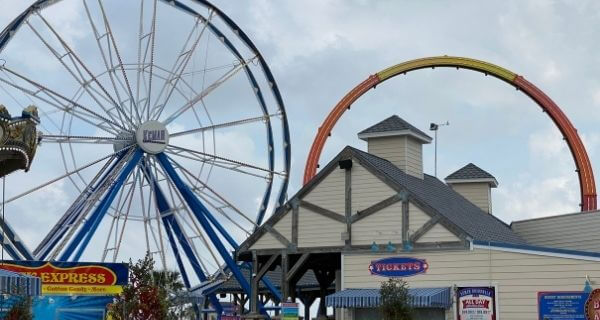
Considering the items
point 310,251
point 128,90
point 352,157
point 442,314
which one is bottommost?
point 442,314

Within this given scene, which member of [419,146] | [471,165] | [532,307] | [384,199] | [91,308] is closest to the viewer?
[532,307]

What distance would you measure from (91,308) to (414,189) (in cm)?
1083

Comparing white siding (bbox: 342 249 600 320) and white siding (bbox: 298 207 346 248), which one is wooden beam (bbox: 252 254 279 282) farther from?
white siding (bbox: 342 249 600 320)

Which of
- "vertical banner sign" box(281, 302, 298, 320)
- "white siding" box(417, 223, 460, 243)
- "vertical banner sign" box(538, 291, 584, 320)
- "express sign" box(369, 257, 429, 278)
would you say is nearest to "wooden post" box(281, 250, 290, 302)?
"vertical banner sign" box(281, 302, 298, 320)

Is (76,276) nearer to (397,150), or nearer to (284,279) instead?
(284,279)

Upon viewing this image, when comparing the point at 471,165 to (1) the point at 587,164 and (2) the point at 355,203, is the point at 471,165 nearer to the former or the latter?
(1) the point at 587,164

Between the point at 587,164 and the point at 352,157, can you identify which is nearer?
the point at 352,157

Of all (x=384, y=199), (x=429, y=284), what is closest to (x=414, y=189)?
(x=384, y=199)

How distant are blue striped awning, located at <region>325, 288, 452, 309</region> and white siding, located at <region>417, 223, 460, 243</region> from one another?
142cm

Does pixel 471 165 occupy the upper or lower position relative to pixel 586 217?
upper

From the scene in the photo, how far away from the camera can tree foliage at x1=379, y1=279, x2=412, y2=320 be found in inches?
1072

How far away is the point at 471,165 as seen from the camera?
43438 mm

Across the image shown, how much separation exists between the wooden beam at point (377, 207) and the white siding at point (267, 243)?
2.61m

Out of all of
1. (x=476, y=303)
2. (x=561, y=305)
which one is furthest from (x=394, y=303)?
(x=561, y=305)
